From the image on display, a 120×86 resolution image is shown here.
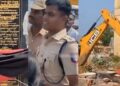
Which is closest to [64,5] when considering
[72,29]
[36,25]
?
[72,29]

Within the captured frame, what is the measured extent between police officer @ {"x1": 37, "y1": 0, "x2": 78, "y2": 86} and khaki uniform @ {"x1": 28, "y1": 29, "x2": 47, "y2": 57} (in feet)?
0.21

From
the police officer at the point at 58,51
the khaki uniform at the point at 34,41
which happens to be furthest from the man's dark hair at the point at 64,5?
the khaki uniform at the point at 34,41

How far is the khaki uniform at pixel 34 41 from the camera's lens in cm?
335

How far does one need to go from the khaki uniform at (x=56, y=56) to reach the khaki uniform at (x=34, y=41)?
38 mm

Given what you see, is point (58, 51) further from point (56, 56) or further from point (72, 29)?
point (72, 29)

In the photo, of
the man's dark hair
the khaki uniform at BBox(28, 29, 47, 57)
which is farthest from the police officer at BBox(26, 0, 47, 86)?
the man's dark hair

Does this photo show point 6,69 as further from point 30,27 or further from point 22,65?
point 30,27

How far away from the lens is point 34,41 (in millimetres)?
3389

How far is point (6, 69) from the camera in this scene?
3.79m

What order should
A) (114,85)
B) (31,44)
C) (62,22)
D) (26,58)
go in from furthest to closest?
(114,85), (26,58), (31,44), (62,22)

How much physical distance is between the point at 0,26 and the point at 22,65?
0.42 meters

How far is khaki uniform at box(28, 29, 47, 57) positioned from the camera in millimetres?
3354

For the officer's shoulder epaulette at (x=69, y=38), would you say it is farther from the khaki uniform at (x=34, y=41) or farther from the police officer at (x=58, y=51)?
the khaki uniform at (x=34, y=41)

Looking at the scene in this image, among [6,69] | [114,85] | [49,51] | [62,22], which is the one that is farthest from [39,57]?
[114,85]
